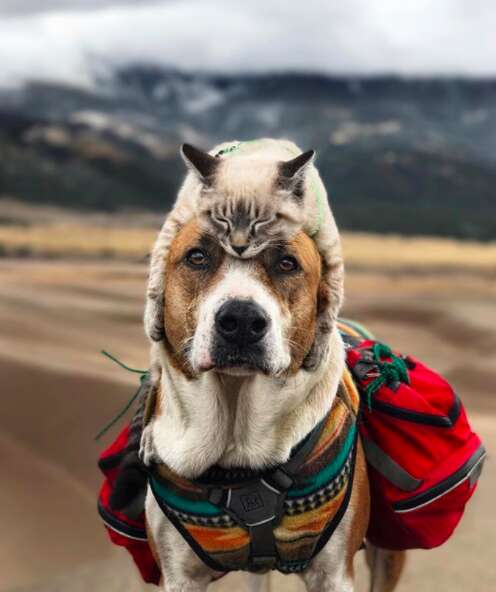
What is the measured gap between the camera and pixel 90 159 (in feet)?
379

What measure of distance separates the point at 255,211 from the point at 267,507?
4.06 ft

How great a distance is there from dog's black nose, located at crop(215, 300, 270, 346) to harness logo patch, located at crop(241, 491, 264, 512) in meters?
0.81

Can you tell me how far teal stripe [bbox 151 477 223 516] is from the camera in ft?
11.8

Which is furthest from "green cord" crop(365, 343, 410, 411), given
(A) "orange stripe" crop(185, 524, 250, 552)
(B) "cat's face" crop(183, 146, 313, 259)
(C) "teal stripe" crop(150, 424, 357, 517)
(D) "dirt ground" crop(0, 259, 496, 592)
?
(D) "dirt ground" crop(0, 259, 496, 592)

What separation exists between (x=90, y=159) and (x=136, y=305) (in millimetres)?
101734

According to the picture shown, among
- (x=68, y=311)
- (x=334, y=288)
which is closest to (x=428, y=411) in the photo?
(x=334, y=288)

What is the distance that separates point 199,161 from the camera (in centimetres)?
344

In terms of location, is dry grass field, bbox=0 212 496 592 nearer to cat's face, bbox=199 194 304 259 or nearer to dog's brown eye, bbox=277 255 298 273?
cat's face, bbox=199 194 304 259

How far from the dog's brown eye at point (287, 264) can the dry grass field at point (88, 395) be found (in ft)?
3.26

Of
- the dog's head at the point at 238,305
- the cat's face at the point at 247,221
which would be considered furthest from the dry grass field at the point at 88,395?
the cat's face at the point at 247,221

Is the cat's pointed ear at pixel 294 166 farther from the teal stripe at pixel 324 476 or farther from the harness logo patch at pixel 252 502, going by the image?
the harness logo patch at pixel 252 502

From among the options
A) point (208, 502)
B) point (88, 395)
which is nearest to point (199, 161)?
point (208, 502)

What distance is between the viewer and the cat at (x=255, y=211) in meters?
3.32

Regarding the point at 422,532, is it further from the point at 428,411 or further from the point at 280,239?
the point at 280,239
